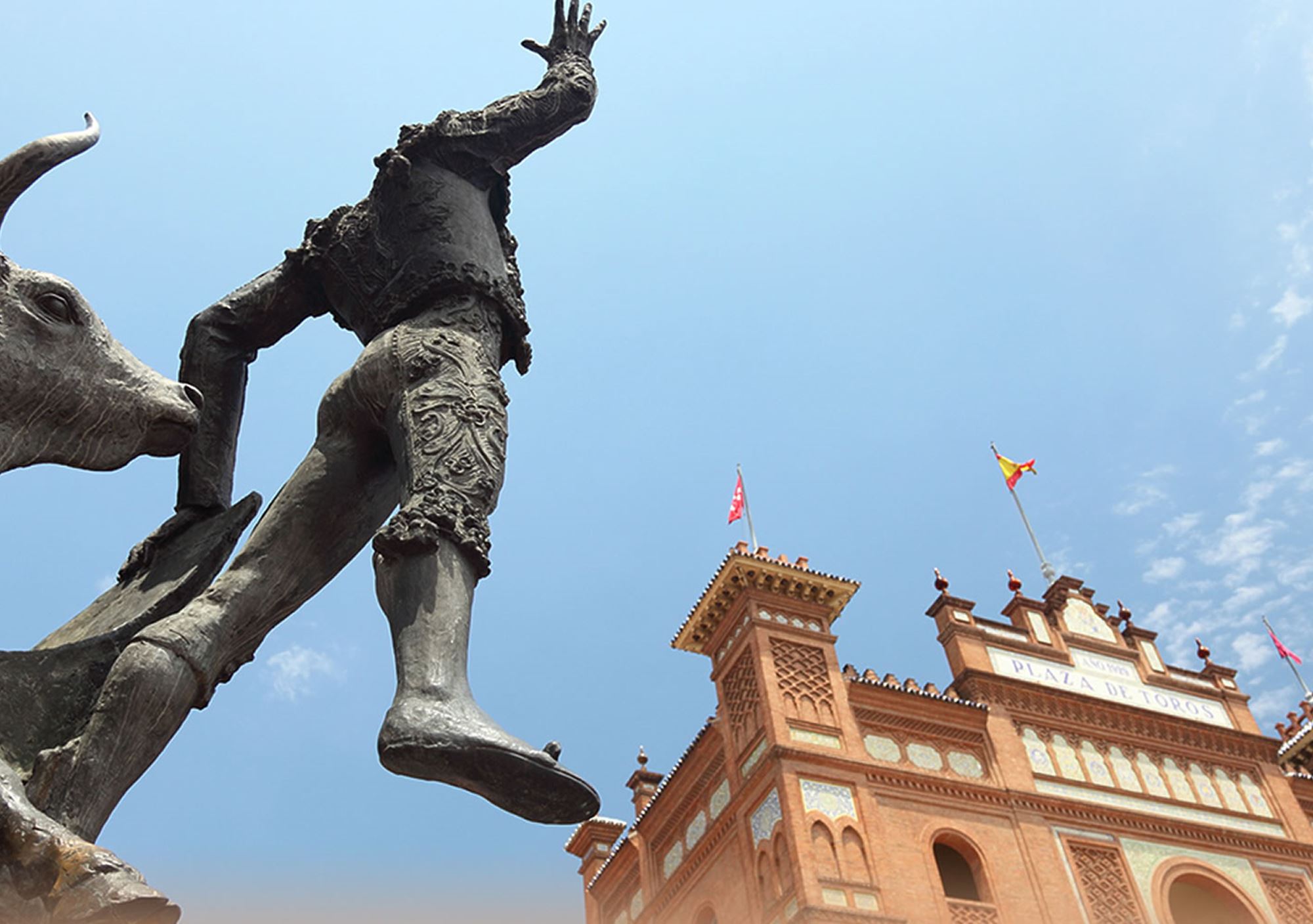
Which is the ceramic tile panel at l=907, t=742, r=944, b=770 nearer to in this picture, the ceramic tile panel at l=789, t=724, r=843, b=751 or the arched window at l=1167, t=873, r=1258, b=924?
the ceramic tile panel at l=789, t=724, r=843, b=751

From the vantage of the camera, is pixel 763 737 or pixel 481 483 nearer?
pixel 481 483

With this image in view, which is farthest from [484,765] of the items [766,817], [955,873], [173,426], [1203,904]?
[1203,904]

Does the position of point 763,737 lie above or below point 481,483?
above

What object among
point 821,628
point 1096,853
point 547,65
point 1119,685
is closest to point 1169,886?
point 1096,853

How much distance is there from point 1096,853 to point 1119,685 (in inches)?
156

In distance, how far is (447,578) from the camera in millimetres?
1364

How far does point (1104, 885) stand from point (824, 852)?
4.67 metres

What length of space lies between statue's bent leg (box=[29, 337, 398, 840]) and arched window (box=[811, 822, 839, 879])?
13171 millimetres

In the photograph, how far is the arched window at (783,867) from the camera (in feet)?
45.1

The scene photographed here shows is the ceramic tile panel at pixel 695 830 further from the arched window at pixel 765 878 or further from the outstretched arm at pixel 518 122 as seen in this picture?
the outstretched arm at pixel 518 122

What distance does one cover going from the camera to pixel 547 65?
6.98ft

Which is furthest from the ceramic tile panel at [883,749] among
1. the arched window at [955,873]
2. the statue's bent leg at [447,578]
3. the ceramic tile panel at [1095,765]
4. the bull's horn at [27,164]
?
the bull's horn at [27,164]

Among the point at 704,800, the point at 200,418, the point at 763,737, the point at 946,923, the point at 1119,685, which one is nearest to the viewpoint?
the point at 200,418

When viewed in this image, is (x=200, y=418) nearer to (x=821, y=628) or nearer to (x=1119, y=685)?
(x=821, y=628)
